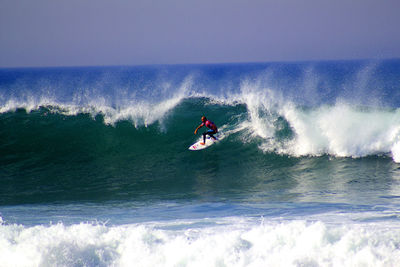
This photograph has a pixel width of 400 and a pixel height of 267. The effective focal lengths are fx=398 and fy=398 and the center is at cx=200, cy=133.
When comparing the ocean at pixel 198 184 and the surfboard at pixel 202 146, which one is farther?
the surfboard at pixel 202 146

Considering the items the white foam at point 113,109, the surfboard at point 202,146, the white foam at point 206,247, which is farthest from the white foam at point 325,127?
the white foam at point 206,247

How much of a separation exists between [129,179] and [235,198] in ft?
10.00

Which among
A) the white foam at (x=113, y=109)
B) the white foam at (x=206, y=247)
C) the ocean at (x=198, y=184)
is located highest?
the white foam at (x=113, y=109)

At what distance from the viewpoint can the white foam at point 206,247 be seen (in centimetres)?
533

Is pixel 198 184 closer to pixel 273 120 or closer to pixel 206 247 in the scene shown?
pixel 206 247

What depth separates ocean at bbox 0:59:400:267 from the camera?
553 centimetres

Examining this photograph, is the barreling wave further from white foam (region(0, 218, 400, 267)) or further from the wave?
white foam (region(0, 218, 400, 267))

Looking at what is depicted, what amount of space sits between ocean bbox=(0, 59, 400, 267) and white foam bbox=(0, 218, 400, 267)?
0.05 feet

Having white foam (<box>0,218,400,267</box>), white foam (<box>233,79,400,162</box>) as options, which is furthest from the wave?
white foam (<box>0,218,400,267</box>)

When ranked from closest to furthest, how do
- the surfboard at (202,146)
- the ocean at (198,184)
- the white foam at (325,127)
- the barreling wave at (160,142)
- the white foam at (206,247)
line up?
the white foam at (206,247), the ocean at (198,184), the barreling wave at (160,142), the white foam at (325,127), the surfboard at (202,146)

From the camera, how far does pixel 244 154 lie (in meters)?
12.0

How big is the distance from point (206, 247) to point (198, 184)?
13.4 feet

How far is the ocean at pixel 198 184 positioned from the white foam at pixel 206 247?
0.02 m

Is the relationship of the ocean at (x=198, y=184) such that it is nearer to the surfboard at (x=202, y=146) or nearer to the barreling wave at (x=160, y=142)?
the barreling wave at (x=160, y=142)
